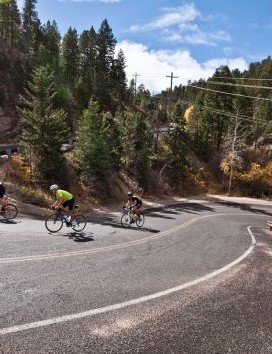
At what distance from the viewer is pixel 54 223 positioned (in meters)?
16.8

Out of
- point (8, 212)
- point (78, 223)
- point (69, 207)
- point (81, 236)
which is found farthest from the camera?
point (8, 212)

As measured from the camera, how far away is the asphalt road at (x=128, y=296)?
260 inches

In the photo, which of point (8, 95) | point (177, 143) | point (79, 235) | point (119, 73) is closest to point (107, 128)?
point (177, 143)

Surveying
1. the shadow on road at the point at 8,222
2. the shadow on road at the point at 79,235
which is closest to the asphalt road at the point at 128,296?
the shadow on road at the point at 79,235

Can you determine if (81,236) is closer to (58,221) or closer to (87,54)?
(58,221)

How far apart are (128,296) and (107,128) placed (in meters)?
28.6

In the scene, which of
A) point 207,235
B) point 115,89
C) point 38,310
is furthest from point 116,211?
point 115,89

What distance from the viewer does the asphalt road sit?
21.6ft

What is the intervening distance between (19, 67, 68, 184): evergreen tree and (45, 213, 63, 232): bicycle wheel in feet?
44.4

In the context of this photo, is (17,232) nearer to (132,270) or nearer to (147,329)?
(132,270)

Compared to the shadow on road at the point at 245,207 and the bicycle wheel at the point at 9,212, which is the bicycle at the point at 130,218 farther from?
the shadow on road at the point at 245,207

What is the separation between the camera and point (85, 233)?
54.9 ft

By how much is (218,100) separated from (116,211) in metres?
35.3

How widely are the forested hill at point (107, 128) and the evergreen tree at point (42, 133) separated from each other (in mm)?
79
